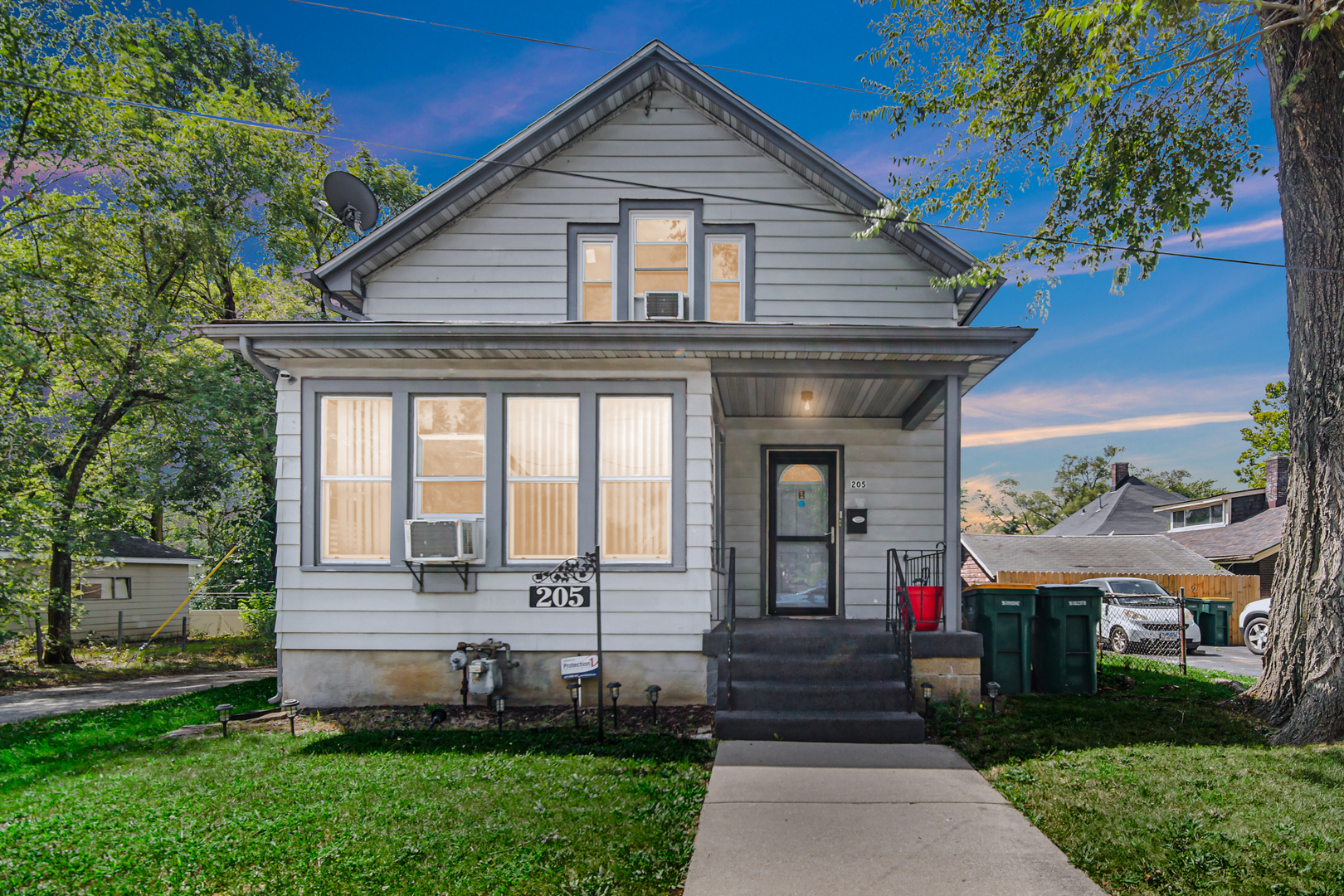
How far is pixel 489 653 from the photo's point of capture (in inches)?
242

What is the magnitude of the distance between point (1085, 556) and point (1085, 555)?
0.07m

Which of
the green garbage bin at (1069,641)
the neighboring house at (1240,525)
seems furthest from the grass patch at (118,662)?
the neighboring house at (1240,525)

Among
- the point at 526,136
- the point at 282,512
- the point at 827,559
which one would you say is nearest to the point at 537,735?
the point at 282,512

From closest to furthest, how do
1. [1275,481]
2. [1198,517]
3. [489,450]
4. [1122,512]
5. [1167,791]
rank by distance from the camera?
[1167,791], [489,450], [1275,481], [1198,517], [1122,512]

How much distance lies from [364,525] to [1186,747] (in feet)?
22.9

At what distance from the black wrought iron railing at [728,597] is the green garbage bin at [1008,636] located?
2611 millimetres

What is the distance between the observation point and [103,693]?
9344 millimetres

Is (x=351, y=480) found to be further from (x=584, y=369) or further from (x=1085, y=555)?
(x=1085, y=555)

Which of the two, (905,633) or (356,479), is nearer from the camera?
(905,633)

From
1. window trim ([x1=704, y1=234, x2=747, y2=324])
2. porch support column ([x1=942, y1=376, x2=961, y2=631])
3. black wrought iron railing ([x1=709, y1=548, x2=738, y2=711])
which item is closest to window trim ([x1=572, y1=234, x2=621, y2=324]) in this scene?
window trim ([x1=704, y1=234, x2=747, y2=324])

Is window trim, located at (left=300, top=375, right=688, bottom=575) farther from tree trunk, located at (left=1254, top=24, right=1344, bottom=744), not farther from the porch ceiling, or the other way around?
tree trunk, located at (left=1254, top=24, right=1344, bottom=744)

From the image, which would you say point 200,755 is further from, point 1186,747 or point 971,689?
point 1186,747

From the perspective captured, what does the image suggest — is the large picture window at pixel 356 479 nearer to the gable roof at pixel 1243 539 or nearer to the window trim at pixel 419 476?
the window trim at pixel 419 476

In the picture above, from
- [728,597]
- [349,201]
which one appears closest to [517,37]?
[349,201]
